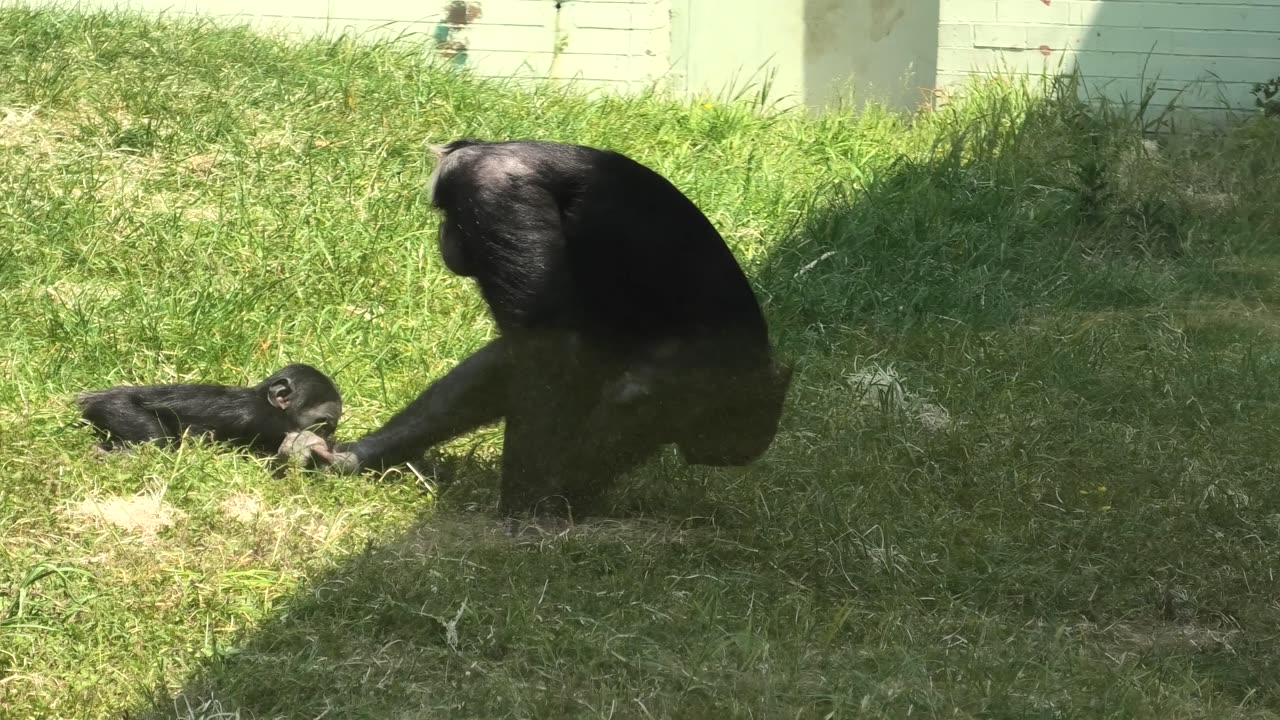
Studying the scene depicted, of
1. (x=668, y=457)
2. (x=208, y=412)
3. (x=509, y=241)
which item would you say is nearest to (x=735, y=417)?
(x=668, y=457)

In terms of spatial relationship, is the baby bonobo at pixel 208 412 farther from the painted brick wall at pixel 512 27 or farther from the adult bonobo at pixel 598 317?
the painted brick wall at pixel 512 27

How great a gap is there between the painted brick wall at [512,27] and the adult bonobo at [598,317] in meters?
4.16

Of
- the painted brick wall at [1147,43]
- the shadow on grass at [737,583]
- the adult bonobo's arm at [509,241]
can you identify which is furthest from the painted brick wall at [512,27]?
the adult bonobo's arm at [509,241]

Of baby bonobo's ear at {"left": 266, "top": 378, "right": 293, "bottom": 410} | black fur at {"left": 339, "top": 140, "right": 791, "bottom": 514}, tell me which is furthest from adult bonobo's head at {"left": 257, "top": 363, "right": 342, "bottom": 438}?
black fur at {"left": 339, "top": 140, "right": 791, "bottom": 514}

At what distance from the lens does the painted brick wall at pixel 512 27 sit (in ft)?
25.3

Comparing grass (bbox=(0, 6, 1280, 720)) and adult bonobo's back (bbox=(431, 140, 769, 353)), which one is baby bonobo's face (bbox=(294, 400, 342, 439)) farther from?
adult bonobo's back (bbox=(431, 140, 769, 353))

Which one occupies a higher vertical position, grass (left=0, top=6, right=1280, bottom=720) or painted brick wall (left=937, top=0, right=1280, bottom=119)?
painted brick wall (left=937, top=0, right=1280, bottom=119)

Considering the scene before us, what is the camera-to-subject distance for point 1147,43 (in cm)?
738

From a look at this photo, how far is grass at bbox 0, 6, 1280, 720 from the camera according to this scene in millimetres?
2992

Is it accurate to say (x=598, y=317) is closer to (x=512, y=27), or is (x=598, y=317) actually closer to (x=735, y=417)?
(x=735, y=417)

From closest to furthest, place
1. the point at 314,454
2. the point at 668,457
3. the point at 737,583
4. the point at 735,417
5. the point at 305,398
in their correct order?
the point at 737,583, the point at 735,417, the point at 314,454, the point at 305,398, the point at 668,457

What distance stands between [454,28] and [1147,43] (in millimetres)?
3744

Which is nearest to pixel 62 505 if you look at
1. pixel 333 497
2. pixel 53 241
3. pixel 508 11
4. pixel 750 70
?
pixel 333 497

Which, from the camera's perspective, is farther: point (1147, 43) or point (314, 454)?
point (1147, 43)
